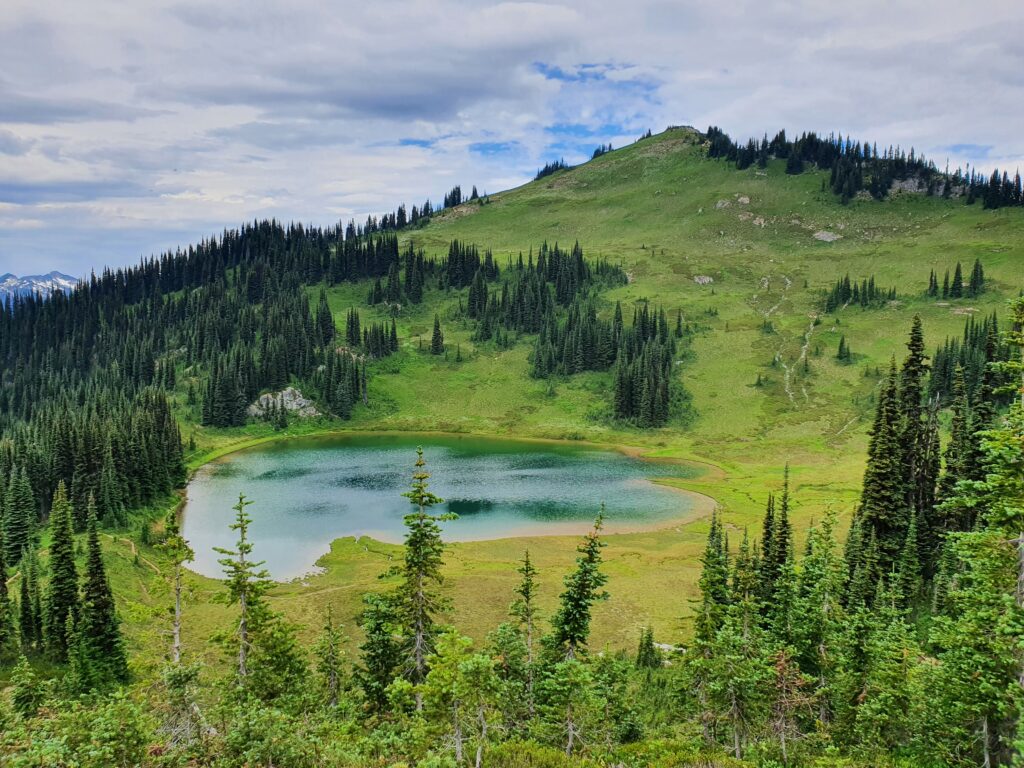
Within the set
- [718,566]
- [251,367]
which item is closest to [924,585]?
[718,566]

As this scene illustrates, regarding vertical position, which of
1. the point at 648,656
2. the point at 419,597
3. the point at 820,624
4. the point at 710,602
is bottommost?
the point at 648,656

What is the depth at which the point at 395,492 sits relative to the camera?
332 ft

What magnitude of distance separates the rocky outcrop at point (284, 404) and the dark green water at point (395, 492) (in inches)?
720

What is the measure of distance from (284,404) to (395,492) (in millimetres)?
76340

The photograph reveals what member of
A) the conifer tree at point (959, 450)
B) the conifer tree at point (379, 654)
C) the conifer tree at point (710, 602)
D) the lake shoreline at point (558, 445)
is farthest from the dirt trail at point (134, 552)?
the conifer tree at point (959, 450)

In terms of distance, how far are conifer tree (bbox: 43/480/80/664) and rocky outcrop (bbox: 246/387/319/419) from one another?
11780 cm

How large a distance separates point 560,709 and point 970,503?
53.6ft

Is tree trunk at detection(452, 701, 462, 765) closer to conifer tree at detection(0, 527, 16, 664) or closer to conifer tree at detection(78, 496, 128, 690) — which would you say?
conifer tree at detection(78, 496, 128, 690)

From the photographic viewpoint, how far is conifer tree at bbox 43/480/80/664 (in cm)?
4550

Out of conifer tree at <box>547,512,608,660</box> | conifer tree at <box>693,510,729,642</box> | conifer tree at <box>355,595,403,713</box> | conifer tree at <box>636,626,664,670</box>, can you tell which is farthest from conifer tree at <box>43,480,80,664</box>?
conifer tree at <box>693,510,729,642</box>

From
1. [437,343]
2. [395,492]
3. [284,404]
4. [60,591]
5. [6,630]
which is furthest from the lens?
[437,343]

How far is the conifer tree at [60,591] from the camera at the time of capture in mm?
45500

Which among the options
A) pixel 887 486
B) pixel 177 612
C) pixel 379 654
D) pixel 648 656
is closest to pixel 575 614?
pixel 379 654

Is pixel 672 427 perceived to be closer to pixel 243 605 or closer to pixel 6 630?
pixel 6 630
